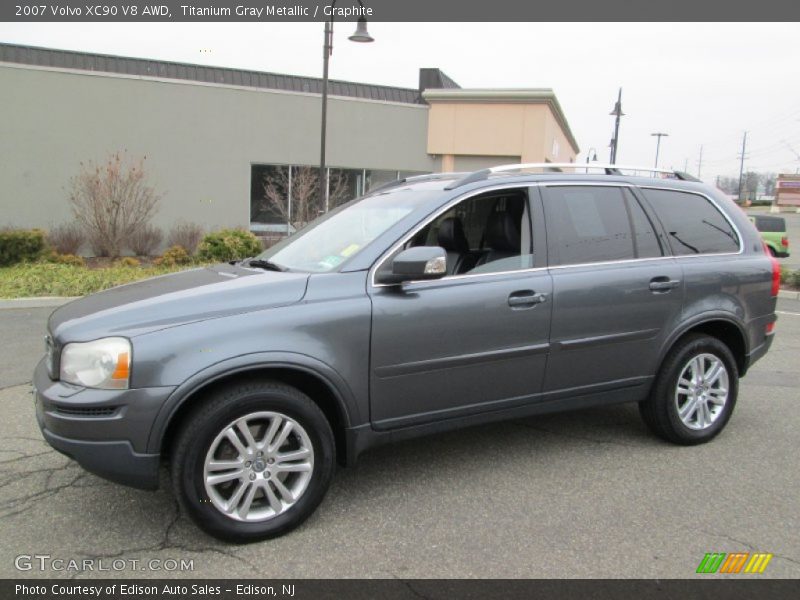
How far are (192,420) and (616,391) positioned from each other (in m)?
2.62

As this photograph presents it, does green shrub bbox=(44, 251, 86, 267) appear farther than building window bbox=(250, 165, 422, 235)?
No

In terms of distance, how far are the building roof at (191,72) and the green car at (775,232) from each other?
11.3 metres

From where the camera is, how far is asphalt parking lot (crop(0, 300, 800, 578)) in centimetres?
297

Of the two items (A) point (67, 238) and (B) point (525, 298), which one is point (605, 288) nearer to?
(B) point (525, 298)

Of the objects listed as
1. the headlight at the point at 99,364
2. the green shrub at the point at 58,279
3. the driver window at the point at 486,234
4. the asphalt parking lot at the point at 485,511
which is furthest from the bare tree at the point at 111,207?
the headlight at the point at 99,364

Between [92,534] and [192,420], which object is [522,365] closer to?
[192,420]

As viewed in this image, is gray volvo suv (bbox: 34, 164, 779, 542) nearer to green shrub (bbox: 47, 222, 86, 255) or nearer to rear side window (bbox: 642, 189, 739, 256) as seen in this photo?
rear side window (bbox: 642, 189, 739, 256)

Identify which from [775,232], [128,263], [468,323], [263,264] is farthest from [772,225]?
[263,264]

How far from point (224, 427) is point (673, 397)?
291 centimetres

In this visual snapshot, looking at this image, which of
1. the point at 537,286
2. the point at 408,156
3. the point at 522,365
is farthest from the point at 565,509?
the point at 408,156

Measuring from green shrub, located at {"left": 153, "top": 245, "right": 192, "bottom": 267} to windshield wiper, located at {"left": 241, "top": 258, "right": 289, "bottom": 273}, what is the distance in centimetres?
1017

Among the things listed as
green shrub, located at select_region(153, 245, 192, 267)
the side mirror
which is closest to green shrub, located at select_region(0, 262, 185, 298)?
green shrub, located at select_region(153, 245, 192, 267)

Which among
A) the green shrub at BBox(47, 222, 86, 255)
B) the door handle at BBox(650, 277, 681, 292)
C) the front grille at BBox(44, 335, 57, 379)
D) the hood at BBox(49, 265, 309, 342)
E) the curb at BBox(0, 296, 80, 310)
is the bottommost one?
the curb at BBox(0, 296, 80, 310)

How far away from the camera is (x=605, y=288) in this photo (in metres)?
3.99
